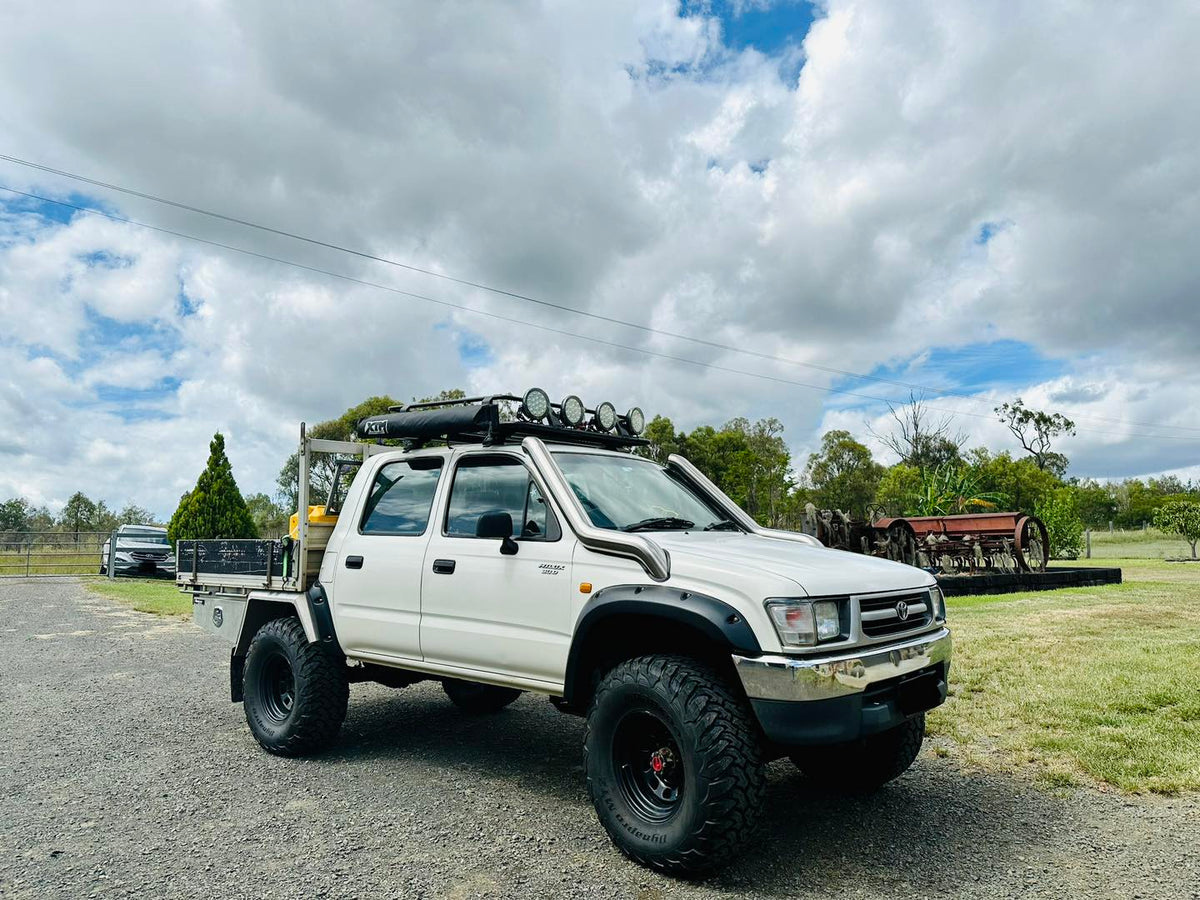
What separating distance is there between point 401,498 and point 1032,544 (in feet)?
62.6

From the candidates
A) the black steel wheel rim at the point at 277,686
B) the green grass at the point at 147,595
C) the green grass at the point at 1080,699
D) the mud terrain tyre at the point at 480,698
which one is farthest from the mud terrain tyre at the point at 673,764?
the green grass at the point at 147,595

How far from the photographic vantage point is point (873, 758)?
15.2ft

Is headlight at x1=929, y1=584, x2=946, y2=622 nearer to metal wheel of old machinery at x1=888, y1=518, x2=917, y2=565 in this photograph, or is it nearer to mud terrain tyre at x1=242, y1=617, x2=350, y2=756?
mud terrain tyre at x1=242, y1=617, x2=350, y2=756

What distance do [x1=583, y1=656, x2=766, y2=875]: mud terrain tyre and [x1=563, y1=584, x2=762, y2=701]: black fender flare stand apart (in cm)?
20

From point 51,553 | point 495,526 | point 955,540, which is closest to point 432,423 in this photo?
point 495,526

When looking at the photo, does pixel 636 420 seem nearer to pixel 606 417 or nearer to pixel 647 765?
pixel 606 417

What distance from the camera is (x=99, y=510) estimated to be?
45.8 m

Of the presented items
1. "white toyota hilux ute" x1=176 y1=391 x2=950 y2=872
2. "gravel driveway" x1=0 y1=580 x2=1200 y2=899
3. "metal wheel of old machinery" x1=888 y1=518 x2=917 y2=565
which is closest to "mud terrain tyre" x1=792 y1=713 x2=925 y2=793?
"white toyota hilux ute" x1=176 y1=391 x2=950 y2=872

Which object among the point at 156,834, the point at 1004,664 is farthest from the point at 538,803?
the point at 1004,664

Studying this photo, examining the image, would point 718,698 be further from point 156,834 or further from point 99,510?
point 99,510

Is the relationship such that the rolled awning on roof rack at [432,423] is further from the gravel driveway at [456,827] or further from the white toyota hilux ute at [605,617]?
the gravel driveway at [456,827]

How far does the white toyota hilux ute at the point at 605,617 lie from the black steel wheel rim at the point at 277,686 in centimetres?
1

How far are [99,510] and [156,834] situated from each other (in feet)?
160

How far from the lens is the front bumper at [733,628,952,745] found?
348 centimetres
